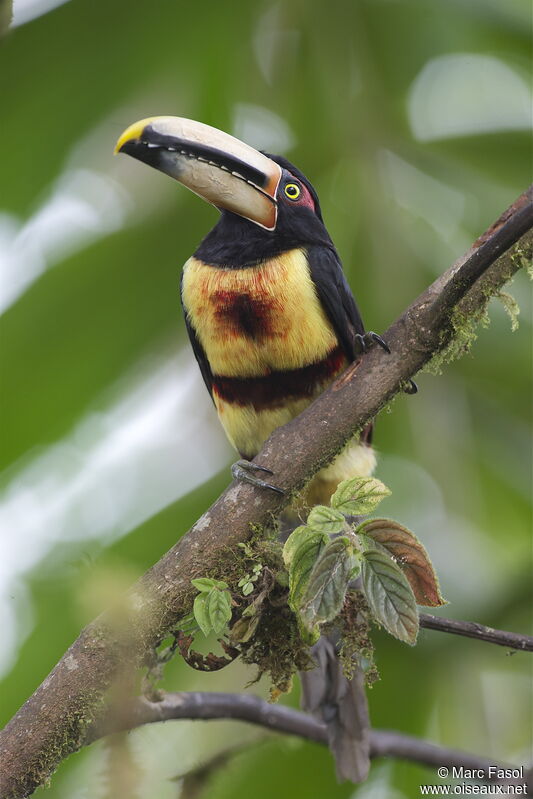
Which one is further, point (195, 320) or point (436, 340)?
point (195, 320)

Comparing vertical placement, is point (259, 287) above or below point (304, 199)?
below

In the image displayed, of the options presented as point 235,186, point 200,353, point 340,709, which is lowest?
point 340,709

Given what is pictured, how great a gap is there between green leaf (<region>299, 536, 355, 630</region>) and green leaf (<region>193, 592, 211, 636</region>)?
0.19 metres

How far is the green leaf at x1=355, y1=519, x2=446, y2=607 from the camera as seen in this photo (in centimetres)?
168

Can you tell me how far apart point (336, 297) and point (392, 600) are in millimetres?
1099

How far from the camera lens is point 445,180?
310cm

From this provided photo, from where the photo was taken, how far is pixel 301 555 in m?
1.62

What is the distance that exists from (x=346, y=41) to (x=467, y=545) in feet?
5.72

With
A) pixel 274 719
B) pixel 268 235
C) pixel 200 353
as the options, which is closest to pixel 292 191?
pixel 268 235

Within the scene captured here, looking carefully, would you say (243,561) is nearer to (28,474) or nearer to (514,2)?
(28,474)

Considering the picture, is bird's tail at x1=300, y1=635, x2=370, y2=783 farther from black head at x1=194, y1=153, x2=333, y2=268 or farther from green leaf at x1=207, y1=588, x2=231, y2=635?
black head at x1=194, y1=153, x2=333, y2=268

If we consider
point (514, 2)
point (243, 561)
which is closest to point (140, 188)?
point (514, 2)

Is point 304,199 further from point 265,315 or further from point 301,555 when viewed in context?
point 301,555

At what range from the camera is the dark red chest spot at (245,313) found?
2.43 m
